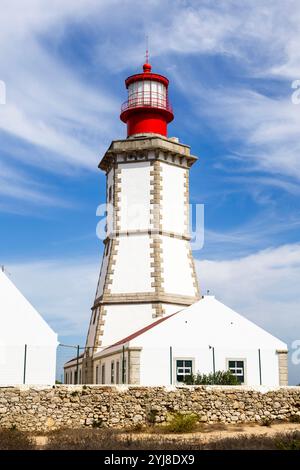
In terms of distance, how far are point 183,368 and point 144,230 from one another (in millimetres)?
7643

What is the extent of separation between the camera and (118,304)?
27.0 metres

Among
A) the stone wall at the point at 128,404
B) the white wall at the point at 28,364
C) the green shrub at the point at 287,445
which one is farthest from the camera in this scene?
the white wall at the point at 28,364

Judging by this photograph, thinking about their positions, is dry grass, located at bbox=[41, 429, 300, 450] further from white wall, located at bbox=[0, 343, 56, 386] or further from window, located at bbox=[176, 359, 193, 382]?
window, located at bbox=[176, 359, 193, 382]

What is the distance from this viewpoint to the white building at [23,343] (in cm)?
1950

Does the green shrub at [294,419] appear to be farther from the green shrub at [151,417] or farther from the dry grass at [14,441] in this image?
the dry grass at [14,441]

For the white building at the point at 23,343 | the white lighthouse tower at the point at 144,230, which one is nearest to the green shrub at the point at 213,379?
the white building at the point at 23,343

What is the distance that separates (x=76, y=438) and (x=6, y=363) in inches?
224

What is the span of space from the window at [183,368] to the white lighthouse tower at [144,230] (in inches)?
168

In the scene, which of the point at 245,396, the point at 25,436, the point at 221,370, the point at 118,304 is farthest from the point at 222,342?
the point at 25,436

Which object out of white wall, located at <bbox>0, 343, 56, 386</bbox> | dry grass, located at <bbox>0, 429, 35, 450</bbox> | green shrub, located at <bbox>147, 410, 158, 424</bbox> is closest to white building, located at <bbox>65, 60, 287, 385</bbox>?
white wall, located at <bbox>0, 343, 56, 386</bbox>

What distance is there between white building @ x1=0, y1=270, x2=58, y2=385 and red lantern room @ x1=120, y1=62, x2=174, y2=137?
1219 centimetres

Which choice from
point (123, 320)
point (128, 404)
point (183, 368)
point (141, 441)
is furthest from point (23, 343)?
point (123, 320)

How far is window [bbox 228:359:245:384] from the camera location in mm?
22250

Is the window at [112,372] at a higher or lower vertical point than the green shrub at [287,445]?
higher
